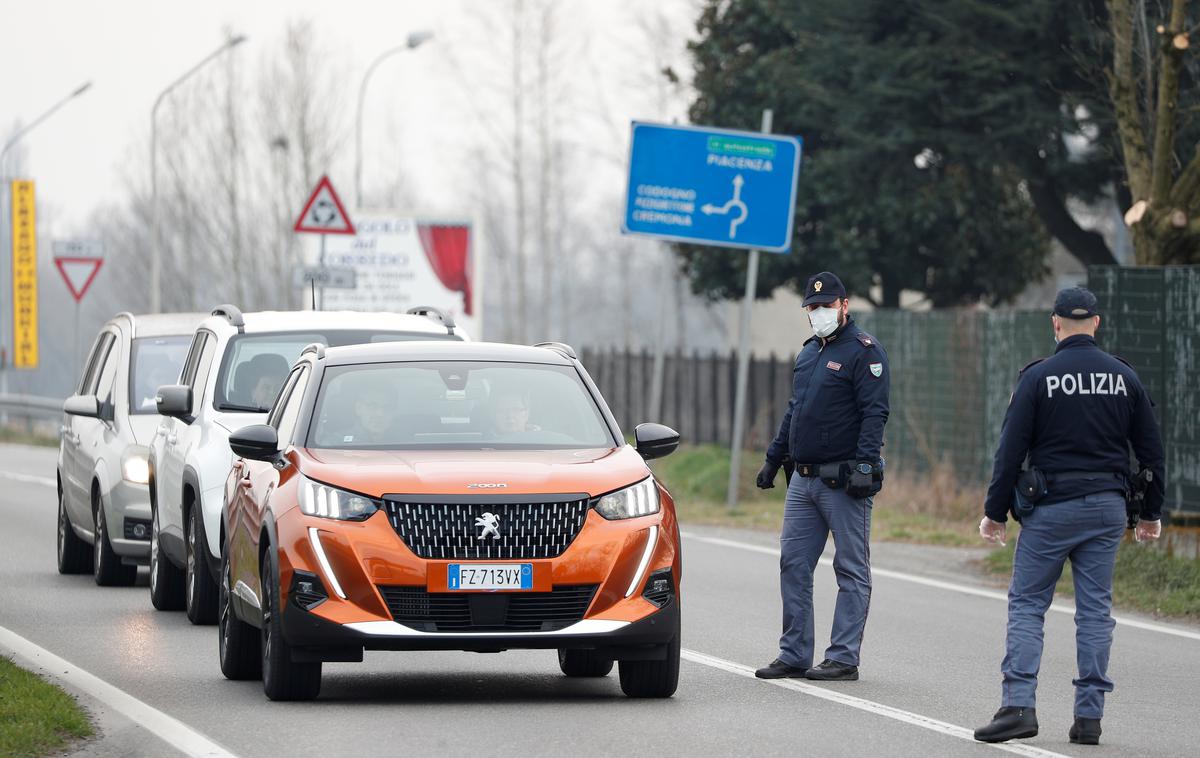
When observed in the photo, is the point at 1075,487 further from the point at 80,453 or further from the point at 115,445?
the point at 80,453

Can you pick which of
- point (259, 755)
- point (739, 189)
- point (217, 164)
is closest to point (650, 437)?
point (259, 755)

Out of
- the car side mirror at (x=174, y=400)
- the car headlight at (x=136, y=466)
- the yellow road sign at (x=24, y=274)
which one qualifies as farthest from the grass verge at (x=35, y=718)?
the yellow road sign at (x=24, y=274)

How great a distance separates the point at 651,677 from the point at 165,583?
15.8 feet

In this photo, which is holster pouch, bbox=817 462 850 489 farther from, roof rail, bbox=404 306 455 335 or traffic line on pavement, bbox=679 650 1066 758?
roof rail, bbox=404 306 455 335

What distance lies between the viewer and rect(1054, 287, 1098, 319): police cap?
350 inches

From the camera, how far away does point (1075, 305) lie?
8.89 meters

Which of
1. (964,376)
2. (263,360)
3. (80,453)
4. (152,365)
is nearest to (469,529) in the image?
(263,360)

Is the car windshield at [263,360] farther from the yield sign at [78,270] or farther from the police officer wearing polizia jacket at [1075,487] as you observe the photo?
the yield sign at [78,270]

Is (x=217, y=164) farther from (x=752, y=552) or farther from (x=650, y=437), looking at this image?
(x=650, y=437)

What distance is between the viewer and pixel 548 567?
9.28 m

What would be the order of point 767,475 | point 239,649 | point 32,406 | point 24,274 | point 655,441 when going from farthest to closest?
point 24,274 < point 32,406 < point 767,475 < point 239,649 < point 655,441

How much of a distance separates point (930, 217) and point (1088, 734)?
24.0 m

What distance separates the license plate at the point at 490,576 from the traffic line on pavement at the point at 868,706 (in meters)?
1.62

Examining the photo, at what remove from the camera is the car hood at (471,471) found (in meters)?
9.32
